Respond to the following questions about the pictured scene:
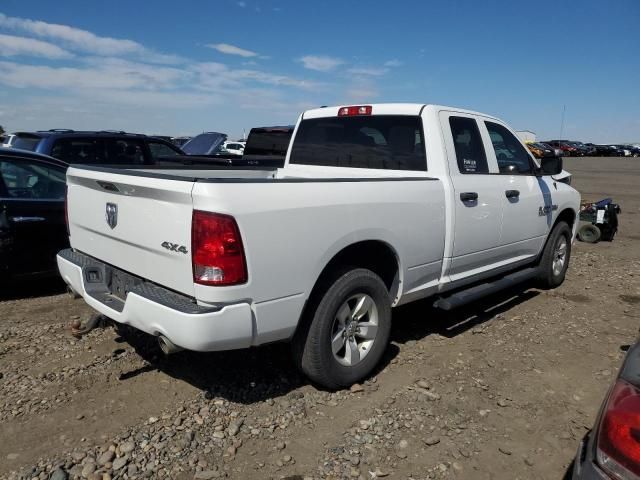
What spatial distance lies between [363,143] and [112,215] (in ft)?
7.25

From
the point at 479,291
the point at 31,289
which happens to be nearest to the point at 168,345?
the point at 479,291

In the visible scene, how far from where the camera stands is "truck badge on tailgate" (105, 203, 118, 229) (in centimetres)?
322

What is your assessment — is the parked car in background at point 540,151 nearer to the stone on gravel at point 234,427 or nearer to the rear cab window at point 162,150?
the stone on gravel at point 234,427

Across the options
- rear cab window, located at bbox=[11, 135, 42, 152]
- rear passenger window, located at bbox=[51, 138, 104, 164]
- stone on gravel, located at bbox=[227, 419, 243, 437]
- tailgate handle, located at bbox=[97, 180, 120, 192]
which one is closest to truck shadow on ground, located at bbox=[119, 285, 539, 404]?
stone on gravel, located at bbox=[227, 419, 243, 437]

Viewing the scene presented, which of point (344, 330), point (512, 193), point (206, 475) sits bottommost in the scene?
point (206, 475)

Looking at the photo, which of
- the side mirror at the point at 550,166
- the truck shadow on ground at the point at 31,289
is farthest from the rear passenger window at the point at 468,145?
the truck shadow on ground at the point at 31,289

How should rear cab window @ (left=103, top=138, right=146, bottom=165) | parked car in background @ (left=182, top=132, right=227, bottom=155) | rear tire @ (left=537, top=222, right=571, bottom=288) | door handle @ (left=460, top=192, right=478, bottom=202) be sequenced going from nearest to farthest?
door handle @ (left=460, top=192, right=478, bottom=202) < rear tire @ (left=537, top=222, right=571, bottom=288) < rear cab window @ (left=103, top=138, right=146, bottom=165) < parked car in background @ (left=182, top=132, right=227, bottom=155)

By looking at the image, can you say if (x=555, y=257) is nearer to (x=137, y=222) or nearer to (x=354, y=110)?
(x=354, y=110)

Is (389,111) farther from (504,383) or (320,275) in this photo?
(504,383)

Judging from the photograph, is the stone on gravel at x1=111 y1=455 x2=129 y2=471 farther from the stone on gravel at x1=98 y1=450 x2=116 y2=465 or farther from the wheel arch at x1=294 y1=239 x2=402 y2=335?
the wheel arch at x1=294 y1=239 x2=402 y2=335

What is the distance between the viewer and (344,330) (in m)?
3.46

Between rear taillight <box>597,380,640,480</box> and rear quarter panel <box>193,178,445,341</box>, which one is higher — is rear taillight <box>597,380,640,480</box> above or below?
below

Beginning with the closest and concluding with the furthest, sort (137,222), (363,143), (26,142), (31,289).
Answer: (137,222) → (363,143) → (31,289) → (26,142)

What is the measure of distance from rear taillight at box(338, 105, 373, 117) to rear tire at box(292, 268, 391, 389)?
5.62ft
